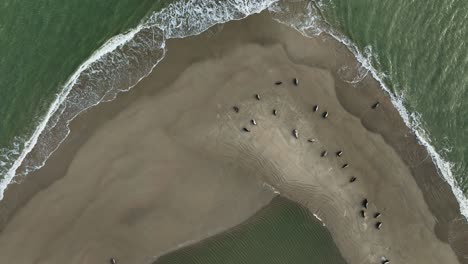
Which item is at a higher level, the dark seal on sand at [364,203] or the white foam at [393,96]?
the white foam at [393,96]

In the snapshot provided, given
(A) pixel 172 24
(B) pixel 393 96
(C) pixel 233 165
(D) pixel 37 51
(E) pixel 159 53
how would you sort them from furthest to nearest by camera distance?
(B) pixel 393 96 < (A) pixel 172 24 < (E) pixel 159 53 < (C) pixel 233 165 < (D) pixel 37 51

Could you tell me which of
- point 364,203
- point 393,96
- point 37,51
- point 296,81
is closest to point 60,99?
point 37,51

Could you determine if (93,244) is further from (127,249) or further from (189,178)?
(189,178)

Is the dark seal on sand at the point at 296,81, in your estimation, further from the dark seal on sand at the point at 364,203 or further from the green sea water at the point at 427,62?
the dark seal on sand at the point at 364,203

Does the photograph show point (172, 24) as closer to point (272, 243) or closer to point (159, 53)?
point (159, 53)

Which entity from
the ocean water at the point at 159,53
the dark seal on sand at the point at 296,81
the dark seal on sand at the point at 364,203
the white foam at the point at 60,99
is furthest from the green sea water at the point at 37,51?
the dark seal on sand at the point at 364,203

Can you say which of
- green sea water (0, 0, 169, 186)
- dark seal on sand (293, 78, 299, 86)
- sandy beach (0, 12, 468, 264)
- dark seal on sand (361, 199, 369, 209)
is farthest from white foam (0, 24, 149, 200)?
dark seal on sand (361, 199, 369, 209)

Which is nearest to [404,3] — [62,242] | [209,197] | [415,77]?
[415,77]
